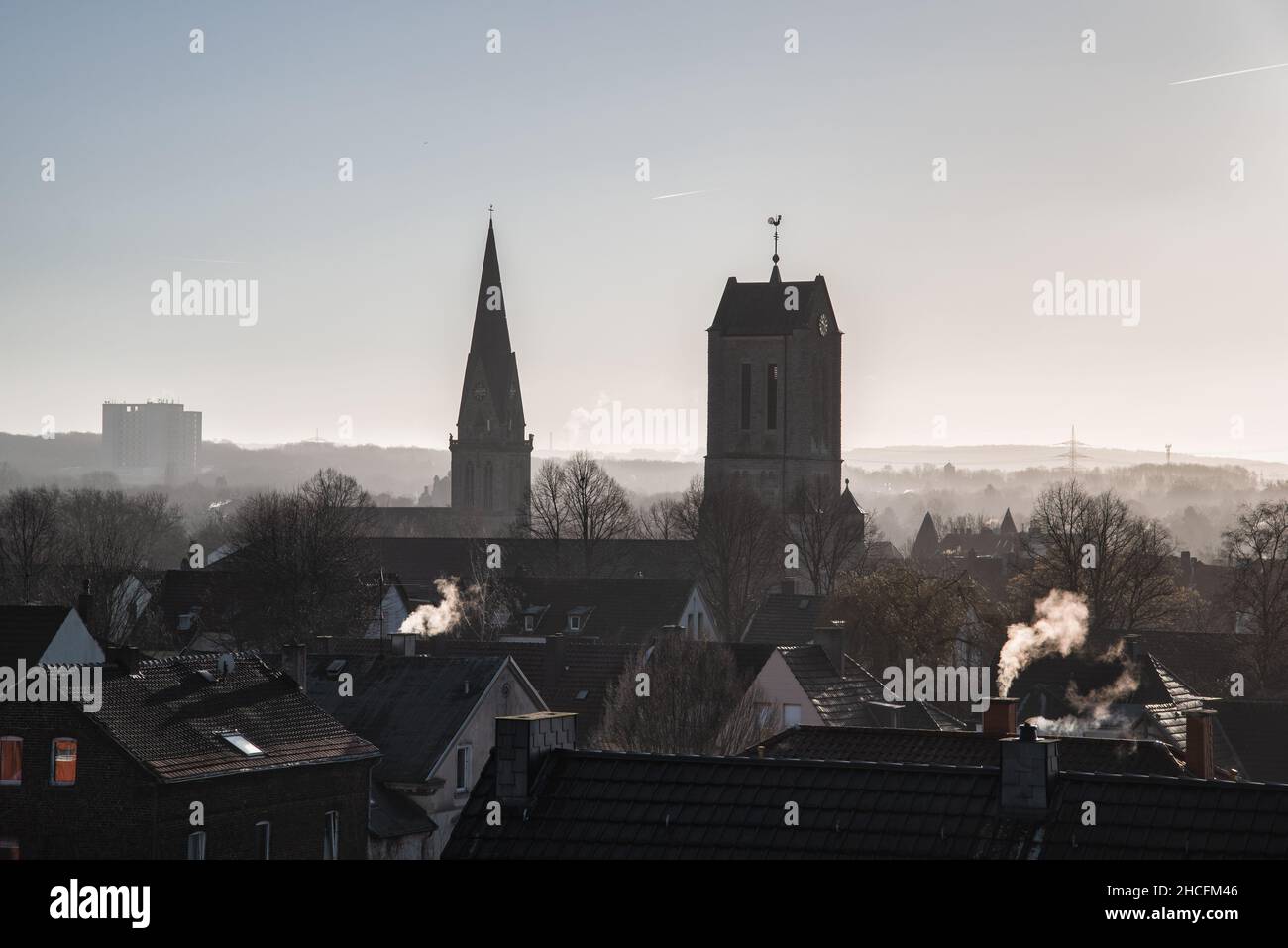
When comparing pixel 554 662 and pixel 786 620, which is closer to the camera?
pixel 554 662

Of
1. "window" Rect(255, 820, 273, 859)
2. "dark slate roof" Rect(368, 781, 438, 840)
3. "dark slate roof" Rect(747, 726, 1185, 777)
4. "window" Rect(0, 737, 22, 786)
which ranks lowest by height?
"dark slate roof" Rect(368, 781, 438, 840)

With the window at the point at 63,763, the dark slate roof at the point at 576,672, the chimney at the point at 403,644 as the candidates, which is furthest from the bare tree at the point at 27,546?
the window at the point at 63,763

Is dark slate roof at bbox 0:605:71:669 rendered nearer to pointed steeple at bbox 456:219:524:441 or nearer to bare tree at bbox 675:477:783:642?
bare tree at bbox 675:477:783:642

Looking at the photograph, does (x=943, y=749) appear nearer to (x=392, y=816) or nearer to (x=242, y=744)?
(x=392, y=816)

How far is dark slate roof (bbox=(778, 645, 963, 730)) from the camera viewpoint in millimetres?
44156

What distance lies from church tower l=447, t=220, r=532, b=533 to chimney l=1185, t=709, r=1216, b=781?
3832 inches

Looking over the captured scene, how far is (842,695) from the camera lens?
45.1 m

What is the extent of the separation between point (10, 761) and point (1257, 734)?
3135 centimetres

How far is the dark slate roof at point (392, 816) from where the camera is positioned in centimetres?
3709

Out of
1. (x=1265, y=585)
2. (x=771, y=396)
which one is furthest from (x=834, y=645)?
(x=771, y=396)

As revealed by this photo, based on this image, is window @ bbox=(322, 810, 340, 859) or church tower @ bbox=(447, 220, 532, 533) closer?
window @ bbox=(322, 810, 340, 859)

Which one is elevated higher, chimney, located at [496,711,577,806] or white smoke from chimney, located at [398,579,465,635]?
chimney, located at [496,711,577,806]

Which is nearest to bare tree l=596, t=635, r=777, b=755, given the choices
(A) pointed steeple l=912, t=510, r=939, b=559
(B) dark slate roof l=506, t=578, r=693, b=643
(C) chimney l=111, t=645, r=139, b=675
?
(C) chimney l=111, t=645, r=139, b=675
